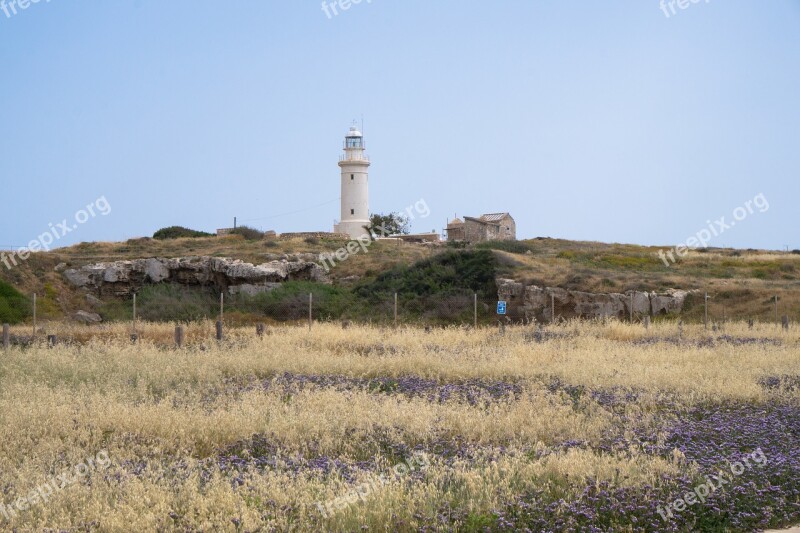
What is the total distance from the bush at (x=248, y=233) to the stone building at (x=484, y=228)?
657 inches

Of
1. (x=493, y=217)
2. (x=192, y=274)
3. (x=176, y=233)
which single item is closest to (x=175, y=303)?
(x=192, y=274)

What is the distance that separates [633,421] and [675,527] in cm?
410

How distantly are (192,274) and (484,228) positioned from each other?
99.9 feet

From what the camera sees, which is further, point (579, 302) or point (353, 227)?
point (353, 227)

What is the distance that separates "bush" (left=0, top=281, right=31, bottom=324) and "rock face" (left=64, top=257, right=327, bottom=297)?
6.00 metres

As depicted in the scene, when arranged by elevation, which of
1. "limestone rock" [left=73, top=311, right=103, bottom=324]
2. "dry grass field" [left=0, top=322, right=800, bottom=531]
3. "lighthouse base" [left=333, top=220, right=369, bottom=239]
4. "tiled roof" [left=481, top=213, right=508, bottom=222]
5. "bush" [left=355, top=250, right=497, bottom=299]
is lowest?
"dry grass field" [left=0, top=322, right=800, bottom=531]

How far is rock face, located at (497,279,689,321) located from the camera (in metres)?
34.4

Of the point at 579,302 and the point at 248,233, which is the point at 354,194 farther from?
the point at 579,302

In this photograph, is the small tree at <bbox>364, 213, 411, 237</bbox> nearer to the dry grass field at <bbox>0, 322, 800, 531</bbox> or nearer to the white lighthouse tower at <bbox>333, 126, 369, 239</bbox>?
the white lighthouse tower at <bbox>333, 126, 369, 239</bbox>

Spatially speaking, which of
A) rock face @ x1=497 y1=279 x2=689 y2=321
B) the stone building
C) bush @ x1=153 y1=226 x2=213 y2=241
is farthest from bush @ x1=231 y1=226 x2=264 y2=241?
rock face @ x1=497 y1=279 x2=689 y2=321

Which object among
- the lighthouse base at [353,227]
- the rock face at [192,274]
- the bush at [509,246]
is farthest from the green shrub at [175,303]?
the lighthouse base at [353,227]

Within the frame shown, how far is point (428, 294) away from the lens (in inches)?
1549

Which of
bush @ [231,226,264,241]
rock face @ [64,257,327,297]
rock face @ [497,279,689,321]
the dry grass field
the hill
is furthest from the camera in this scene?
bush @ [231,226,264,241]

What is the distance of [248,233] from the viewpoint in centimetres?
6625
